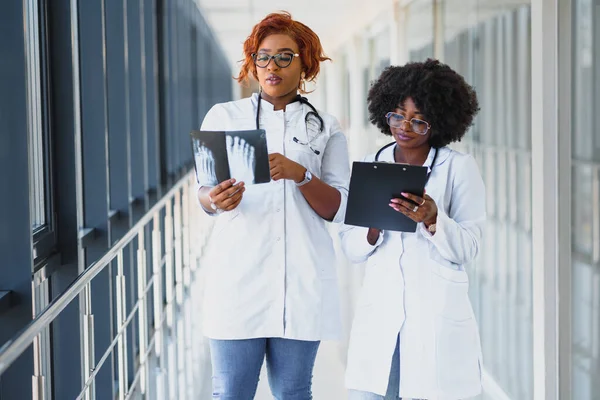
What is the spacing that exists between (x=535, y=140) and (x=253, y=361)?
2.45 feet

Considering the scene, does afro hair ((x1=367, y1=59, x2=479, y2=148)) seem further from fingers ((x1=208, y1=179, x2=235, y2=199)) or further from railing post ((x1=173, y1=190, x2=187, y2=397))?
railing post ((x1=173, y1=190, x2=187, y2=397))

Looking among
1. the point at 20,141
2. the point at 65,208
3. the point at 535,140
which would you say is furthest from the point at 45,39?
the point at 535,140

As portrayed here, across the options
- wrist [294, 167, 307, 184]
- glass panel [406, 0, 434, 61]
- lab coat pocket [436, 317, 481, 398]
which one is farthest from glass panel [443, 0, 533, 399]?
wrist [294, 167, 307, 184]

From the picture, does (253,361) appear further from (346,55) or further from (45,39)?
(346,55)

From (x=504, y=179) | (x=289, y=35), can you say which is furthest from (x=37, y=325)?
(x=504, y=179)

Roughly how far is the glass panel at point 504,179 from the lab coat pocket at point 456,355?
0.63m

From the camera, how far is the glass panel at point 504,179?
6.47 feet

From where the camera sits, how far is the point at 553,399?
1.78 meters

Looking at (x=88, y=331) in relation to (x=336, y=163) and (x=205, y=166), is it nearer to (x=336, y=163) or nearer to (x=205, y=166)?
(x=205, y=166)

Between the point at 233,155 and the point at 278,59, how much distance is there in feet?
0.59

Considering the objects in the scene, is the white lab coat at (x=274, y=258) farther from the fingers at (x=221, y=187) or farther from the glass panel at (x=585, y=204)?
the glass panel at (x=585, y=204)

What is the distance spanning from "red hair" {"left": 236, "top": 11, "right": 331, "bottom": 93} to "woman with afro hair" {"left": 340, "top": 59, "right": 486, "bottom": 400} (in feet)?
0.43

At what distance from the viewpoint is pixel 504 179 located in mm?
2139

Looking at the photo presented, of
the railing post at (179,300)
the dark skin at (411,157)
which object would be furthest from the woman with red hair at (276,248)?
the railing post at (179,300)
